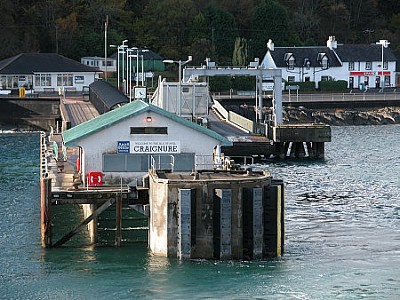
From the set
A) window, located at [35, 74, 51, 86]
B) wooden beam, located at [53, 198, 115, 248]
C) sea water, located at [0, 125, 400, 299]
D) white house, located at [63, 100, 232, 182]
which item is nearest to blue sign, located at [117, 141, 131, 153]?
white house, located at [63, 100, 232, 182]

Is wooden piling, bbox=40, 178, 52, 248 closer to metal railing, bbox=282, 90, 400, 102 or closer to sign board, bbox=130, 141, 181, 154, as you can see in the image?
sign board, bbox=130, 141, 181, 154

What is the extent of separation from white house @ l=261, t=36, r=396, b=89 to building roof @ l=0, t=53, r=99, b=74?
26.2 metres

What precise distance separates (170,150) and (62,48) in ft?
303

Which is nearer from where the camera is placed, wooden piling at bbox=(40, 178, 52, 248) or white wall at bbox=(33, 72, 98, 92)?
wooden piling at bbox=(40, 178, 52, 248)

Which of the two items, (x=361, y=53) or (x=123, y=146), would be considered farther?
(x=361, y=53)

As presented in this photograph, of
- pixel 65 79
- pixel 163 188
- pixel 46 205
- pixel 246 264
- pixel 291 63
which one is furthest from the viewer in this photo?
pixel 291 63

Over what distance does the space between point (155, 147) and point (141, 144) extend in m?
0.57

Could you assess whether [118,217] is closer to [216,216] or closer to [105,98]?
[216,216]

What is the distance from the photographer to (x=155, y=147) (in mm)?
47344

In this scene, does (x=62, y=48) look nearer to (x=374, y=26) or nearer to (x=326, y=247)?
(x=374, y=26)

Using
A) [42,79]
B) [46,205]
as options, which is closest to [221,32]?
[42,79]

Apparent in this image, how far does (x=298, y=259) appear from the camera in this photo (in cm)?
4262

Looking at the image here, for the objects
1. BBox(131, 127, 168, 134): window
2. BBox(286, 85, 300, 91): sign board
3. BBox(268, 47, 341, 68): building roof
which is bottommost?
BBox(131, 127, 168, 134): window

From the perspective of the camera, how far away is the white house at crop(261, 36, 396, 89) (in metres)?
138
